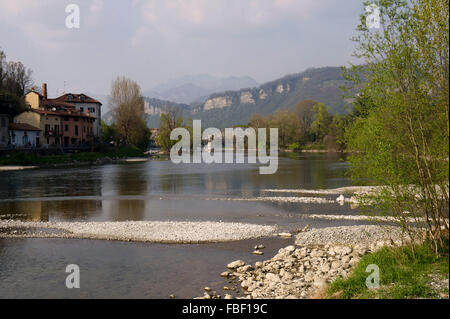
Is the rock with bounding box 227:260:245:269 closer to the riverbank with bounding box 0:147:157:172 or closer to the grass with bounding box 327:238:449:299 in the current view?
the grass with bounding box 327:238:449:299

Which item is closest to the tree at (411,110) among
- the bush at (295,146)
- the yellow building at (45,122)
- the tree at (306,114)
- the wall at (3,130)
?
the wall at (3,130)

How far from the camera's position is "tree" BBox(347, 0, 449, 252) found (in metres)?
11.6

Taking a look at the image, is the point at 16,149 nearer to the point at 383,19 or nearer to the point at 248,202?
the point at 248,202

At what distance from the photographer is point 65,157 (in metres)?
83.6

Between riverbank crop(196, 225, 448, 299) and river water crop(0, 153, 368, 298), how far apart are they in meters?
1.05

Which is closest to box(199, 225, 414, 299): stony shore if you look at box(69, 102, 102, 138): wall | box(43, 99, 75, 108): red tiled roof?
box(43, 99, 75, 108): red tiled roof

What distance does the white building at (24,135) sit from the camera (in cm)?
7794

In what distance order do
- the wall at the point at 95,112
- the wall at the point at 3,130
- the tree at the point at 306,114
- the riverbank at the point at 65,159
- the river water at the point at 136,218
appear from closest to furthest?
the river water at the point at 136,218, the riverbank at the point at 65,159, the wall at the point at 3,130, the wall at the point at 95,112, the tree at the point at 306,114

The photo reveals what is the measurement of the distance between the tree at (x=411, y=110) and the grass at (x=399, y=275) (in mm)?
802

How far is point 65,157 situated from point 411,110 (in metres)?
81.7

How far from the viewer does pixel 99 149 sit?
10006 cm

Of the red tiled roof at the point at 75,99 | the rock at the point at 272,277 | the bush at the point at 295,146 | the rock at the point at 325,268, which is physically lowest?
the rock at the point at 272,277

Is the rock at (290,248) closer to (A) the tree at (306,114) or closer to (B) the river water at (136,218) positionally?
(B) the river water at (136,218)
